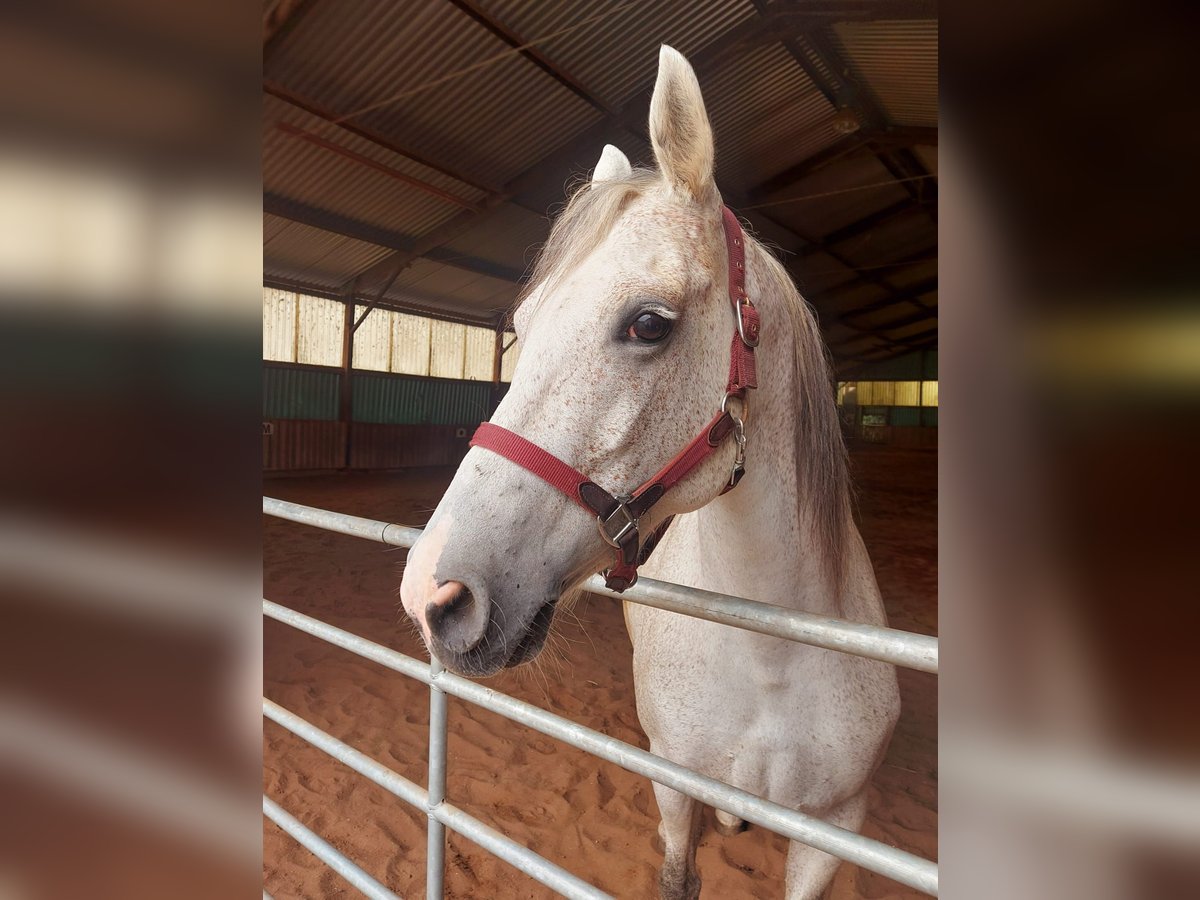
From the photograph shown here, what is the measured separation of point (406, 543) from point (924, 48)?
7395mm

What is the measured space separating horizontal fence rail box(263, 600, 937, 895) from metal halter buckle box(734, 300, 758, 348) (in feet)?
2.22

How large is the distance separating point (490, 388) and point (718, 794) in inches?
603

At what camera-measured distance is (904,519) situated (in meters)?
8.95

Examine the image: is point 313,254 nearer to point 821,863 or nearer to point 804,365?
point 804,365

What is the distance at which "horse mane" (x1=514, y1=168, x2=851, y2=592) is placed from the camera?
1088 millimetres

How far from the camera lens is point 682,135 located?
3.49 feet

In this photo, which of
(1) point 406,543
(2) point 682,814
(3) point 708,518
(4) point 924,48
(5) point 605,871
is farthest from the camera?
(4) point 924,48

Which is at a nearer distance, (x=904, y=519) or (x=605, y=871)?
(x=605, y=871)

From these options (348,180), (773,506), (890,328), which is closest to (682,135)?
(773,506)

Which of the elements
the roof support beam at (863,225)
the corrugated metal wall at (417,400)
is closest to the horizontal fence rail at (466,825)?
the corrugated metal wall at (417,400)
